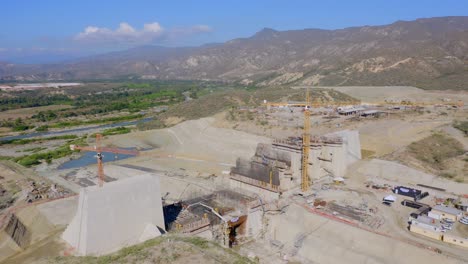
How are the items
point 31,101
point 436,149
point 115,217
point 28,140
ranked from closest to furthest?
point 115,217, point 436,149, point 28,140, point 31,101

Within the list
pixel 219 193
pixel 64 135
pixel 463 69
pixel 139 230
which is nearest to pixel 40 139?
pixel 64 135

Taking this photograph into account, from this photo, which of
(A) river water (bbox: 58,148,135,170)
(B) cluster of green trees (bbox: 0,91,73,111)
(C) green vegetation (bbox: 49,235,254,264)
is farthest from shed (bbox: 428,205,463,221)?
(B) cluster of green trees (bbox: 0,91,73,111)

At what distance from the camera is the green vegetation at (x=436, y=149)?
134 ft

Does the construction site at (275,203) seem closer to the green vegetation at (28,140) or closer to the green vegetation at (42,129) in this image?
the green vegetation at (28,140)

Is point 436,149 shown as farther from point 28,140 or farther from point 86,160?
point 28,140

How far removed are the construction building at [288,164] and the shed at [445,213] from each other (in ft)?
35.4

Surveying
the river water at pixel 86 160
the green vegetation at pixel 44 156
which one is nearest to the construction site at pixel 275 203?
the river water at pixel 86 160

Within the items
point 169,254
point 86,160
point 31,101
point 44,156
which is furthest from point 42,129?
point 169,254

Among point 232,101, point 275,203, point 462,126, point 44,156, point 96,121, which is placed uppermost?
point 232,101

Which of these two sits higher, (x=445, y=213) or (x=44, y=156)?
(x=445, y=213)

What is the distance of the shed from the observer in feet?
91.7

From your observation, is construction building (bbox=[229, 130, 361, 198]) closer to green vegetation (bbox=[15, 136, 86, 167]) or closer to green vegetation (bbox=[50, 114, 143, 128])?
green vegetation (bbox=[15, 136, 86, 167])

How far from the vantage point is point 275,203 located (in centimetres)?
3219

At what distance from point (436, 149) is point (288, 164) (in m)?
19.1
